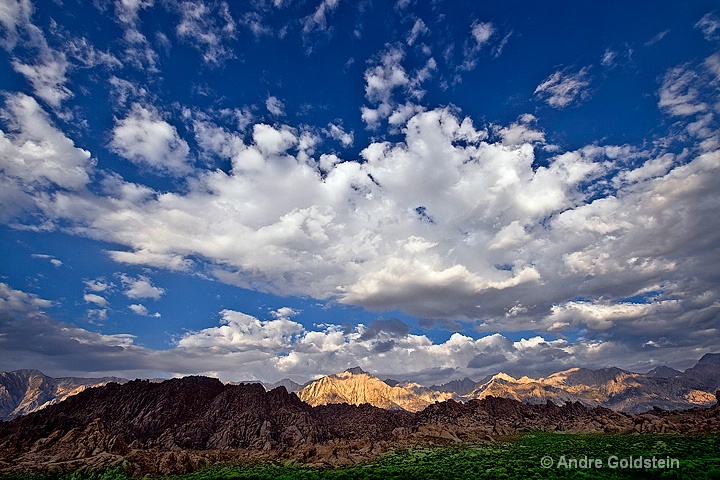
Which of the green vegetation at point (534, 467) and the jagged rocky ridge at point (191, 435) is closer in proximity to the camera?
the green vegetation at point (534, 467)

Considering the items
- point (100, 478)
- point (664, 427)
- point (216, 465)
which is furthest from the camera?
point (664, 427)

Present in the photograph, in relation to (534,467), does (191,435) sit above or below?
below

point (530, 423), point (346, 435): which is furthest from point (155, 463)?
point (530, 423)

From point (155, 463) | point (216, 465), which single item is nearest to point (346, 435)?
point (216, 465)

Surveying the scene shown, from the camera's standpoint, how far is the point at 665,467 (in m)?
55.8

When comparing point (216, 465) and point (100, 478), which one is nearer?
point (100, 478)

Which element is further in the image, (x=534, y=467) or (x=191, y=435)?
(x=191, y=435)

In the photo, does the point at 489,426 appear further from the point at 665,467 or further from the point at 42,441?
the point at 42,441

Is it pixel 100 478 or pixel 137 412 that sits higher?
pixel 137 412

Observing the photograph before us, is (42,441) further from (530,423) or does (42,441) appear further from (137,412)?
(530,423)

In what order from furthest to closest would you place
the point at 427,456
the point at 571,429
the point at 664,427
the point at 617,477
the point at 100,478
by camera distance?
the point at 571,429
the point at 664,427
the point at 427,456
the point at 100,478
the point at 617,477

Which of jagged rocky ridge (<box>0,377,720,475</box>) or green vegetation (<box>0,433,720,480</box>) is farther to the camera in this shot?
jagged rocky ridge (<box>0,377,720,475</box>)

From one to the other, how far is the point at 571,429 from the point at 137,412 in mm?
207634

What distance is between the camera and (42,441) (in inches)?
5017
